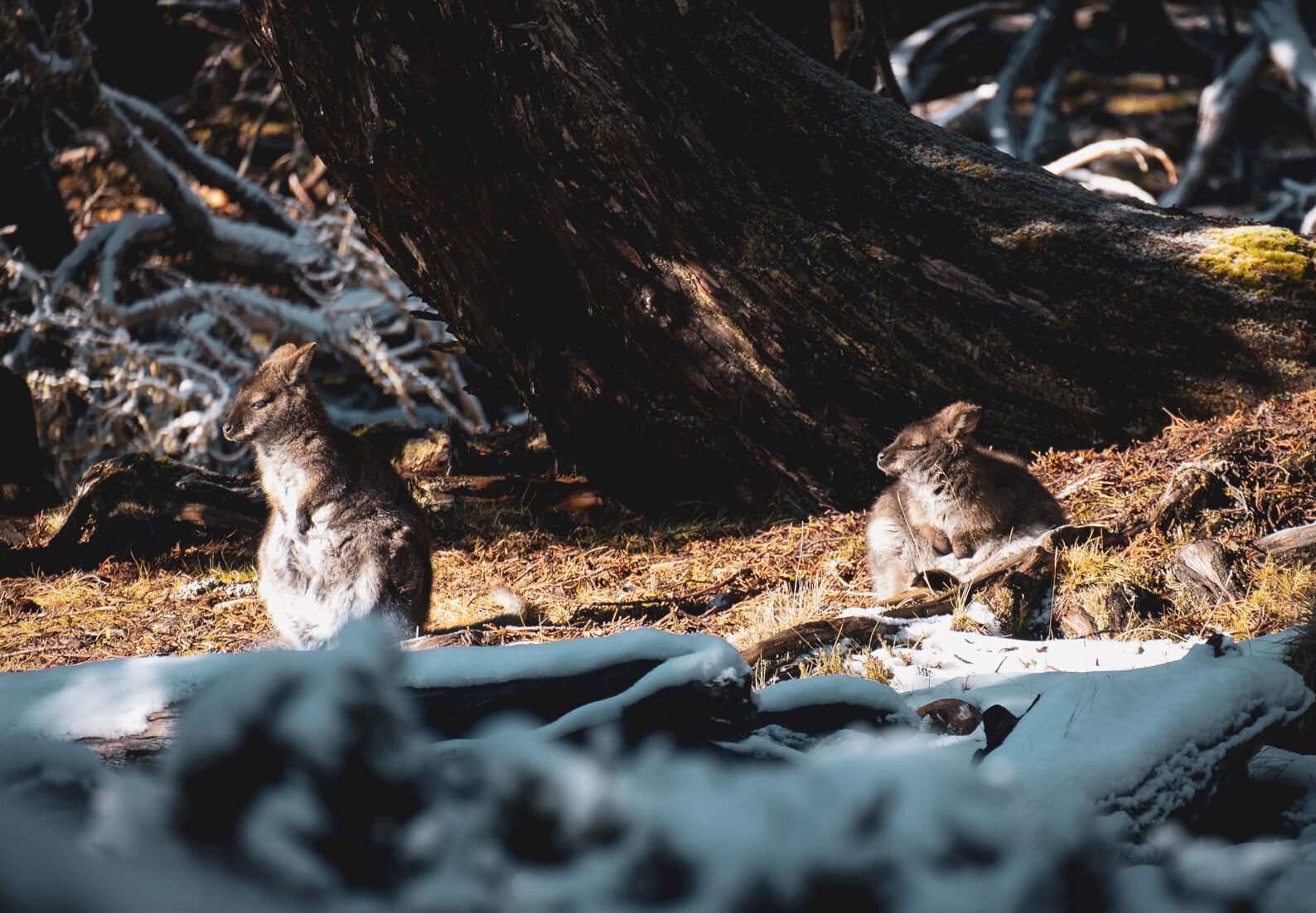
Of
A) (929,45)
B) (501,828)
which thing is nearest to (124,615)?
(501,828)

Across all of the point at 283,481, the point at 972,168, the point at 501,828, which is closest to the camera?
the point at 501,828

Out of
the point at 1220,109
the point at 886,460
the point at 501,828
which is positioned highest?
the point at 1220,109

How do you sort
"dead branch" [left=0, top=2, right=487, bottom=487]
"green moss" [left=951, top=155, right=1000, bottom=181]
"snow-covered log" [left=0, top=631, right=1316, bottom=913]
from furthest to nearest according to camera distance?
1. "dead branch" [left=0, top=2, right=487, bottom=487]
2. "green moss" [left=951, top=155, right=1000, bottom=181]
3. "snow-covered log" [left=0, top=631, right=1316, bottom=913]

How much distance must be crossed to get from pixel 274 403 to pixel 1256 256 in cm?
550

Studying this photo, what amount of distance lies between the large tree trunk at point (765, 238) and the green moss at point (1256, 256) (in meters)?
0.02

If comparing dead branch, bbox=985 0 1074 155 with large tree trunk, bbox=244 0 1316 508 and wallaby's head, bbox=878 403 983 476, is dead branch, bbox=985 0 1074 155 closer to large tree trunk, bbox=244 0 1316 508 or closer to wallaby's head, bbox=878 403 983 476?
large tree trunk, bbox=244 0 1316 508

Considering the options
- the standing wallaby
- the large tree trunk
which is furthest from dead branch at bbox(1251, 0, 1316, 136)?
the standing wallaby

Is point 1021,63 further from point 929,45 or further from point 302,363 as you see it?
point 302,363

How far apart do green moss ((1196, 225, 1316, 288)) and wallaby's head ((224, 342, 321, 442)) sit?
16.6 ft

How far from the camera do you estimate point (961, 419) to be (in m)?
5.56

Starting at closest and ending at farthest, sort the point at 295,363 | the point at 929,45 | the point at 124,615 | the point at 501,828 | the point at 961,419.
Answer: the point at 501,828, the point at 961,419, the point at 295,363, the point at 124,615, the point at 929,45

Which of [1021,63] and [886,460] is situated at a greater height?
[1021,63]

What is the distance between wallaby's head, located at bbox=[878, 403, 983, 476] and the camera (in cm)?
559

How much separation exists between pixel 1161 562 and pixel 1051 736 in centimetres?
276
